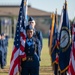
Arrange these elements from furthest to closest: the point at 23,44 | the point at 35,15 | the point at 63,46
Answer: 1. the point at 35,15
2. the point at 63,46
3. the point at 23,44

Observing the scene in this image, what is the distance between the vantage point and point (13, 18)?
87188mm

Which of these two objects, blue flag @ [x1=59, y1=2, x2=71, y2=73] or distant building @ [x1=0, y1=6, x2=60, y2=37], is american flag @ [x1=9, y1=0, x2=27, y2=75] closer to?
blue flag @ [x1=59, y1=2, x2=71, y2=73]

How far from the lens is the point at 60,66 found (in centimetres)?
1124

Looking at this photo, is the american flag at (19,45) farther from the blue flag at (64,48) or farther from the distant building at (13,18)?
the distant building at (13,18)

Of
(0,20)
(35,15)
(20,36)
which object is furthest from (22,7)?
(35,15)

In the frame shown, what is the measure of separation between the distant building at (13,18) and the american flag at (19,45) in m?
73.0

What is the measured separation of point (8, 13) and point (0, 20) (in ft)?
18.6

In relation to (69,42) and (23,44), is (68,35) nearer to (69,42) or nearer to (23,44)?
(69,42)

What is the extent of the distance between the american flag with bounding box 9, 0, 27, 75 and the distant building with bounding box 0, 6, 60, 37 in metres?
73.0

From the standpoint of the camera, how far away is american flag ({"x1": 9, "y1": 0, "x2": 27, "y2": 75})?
32.1ft

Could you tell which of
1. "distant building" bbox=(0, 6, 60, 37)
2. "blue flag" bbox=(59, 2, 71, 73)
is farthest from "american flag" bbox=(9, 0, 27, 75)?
"distant building" bbox=(0, 6, 60, 37)

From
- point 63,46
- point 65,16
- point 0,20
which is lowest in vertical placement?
point 0,20

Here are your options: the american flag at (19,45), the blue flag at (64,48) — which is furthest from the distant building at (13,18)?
the american flag at (19,45)

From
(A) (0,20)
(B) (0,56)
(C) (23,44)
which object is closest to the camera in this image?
(C) (23,44)
